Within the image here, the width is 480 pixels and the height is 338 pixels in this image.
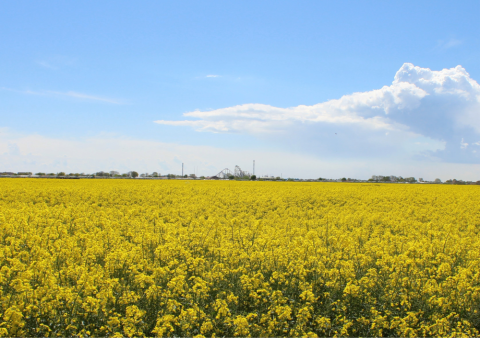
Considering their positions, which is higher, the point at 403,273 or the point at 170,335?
the point at 403,273

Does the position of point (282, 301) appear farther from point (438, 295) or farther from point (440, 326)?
point (438, 295)

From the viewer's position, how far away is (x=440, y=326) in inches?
226

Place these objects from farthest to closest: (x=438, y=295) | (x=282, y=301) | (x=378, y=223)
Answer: (x=378, y=223) < (x=438, y=295) < (x=282, y=301)

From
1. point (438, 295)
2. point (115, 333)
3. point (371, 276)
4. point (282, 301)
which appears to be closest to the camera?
point (115, 333)

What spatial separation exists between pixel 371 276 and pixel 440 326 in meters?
1.87

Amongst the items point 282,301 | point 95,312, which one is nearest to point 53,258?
point 95,312

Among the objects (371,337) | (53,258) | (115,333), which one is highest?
(53,258)

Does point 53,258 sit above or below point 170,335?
above

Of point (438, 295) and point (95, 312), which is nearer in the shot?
point (95, 312)

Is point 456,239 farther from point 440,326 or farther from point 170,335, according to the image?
point 170,335

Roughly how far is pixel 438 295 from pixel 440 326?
1.35 meters

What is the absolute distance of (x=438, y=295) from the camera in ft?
22.5

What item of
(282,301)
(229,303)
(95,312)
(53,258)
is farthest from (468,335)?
(53,258)

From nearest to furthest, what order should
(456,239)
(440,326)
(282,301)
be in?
(440,326) < (282,301) < (456,239)
